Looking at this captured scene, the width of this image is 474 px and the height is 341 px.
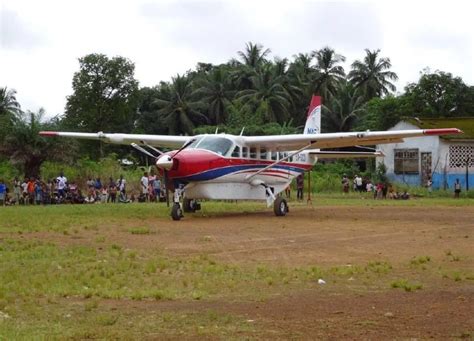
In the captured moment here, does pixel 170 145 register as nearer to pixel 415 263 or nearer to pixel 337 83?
pixel 415 263

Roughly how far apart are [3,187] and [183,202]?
12.4m

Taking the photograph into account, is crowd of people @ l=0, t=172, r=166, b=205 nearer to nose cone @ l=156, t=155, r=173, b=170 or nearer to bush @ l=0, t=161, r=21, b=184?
Answer: bush @ l=0, t=161, r=21, b=184

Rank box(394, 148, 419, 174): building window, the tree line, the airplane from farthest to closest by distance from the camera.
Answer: the tree line < box(394, 148, 419, 174): building window < the airplane

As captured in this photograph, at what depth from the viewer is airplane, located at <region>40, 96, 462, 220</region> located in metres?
22.8

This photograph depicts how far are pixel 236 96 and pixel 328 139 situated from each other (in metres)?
45.3

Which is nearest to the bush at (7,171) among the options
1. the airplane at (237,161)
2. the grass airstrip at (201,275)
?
the airplane at (237,161)

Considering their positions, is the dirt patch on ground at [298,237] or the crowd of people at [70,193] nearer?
the dirt patch on ground at [298,237]

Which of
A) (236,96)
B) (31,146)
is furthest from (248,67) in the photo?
(31,146)

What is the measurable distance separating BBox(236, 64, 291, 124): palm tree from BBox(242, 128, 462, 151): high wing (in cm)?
4011

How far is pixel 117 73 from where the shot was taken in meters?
71.1

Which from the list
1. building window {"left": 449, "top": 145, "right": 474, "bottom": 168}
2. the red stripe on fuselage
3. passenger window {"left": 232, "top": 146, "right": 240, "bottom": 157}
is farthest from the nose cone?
building window {"left": 449, "top": 145, "right": 474, "bottom": 168}

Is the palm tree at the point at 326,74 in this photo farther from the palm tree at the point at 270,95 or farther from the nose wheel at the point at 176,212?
the nose wheel at the point at 176,212

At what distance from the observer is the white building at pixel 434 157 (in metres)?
45.4

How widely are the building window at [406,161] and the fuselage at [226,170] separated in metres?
21.8
